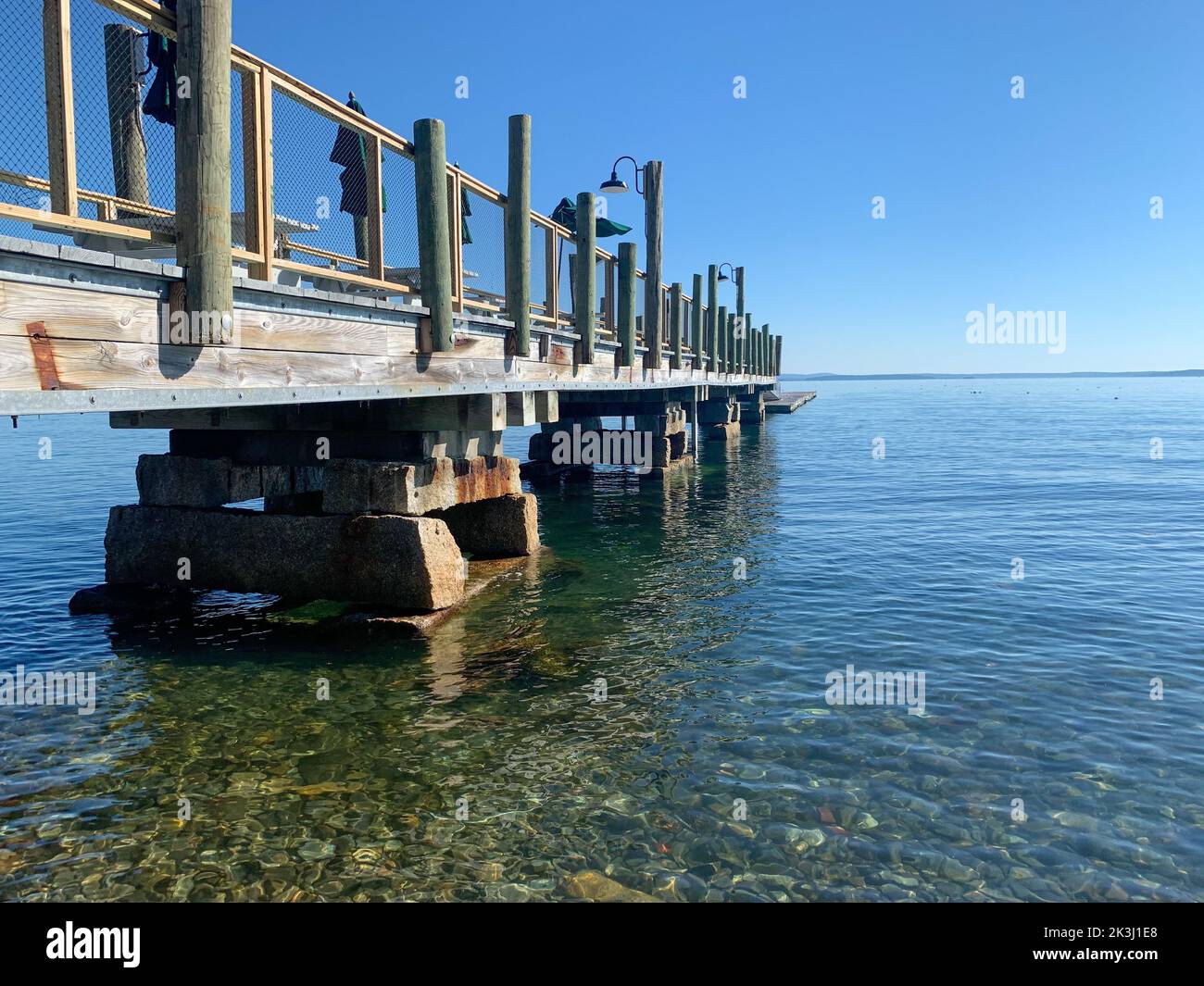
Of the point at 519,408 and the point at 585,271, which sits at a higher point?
the point at 585,271

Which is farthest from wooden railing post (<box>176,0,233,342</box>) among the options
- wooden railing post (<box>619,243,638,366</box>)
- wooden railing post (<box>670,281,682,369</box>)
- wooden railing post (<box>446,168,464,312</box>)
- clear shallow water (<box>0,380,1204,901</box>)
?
wooden railing post (<box>670,281,682,369</box>)

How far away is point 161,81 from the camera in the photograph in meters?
6.72

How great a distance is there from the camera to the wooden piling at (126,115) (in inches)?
236

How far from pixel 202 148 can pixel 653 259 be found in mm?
12698

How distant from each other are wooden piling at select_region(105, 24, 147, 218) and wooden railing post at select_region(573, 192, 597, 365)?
23.2 ft

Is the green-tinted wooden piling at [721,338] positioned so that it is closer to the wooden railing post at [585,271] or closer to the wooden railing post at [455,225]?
the wooden railing post at [585,271]

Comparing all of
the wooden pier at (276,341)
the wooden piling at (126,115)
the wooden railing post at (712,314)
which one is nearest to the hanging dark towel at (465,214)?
the wooden pier at (276,341)

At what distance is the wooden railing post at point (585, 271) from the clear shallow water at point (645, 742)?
10.5 ft

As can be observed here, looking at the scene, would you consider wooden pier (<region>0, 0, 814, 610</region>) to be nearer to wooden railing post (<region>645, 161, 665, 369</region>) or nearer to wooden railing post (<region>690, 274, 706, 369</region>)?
wooden railing post (<region>645, 161, 665, 369</region>)

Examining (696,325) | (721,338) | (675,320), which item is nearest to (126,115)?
(675,320)

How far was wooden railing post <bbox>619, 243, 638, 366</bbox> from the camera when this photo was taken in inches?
602

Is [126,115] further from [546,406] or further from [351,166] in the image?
[546,406]
